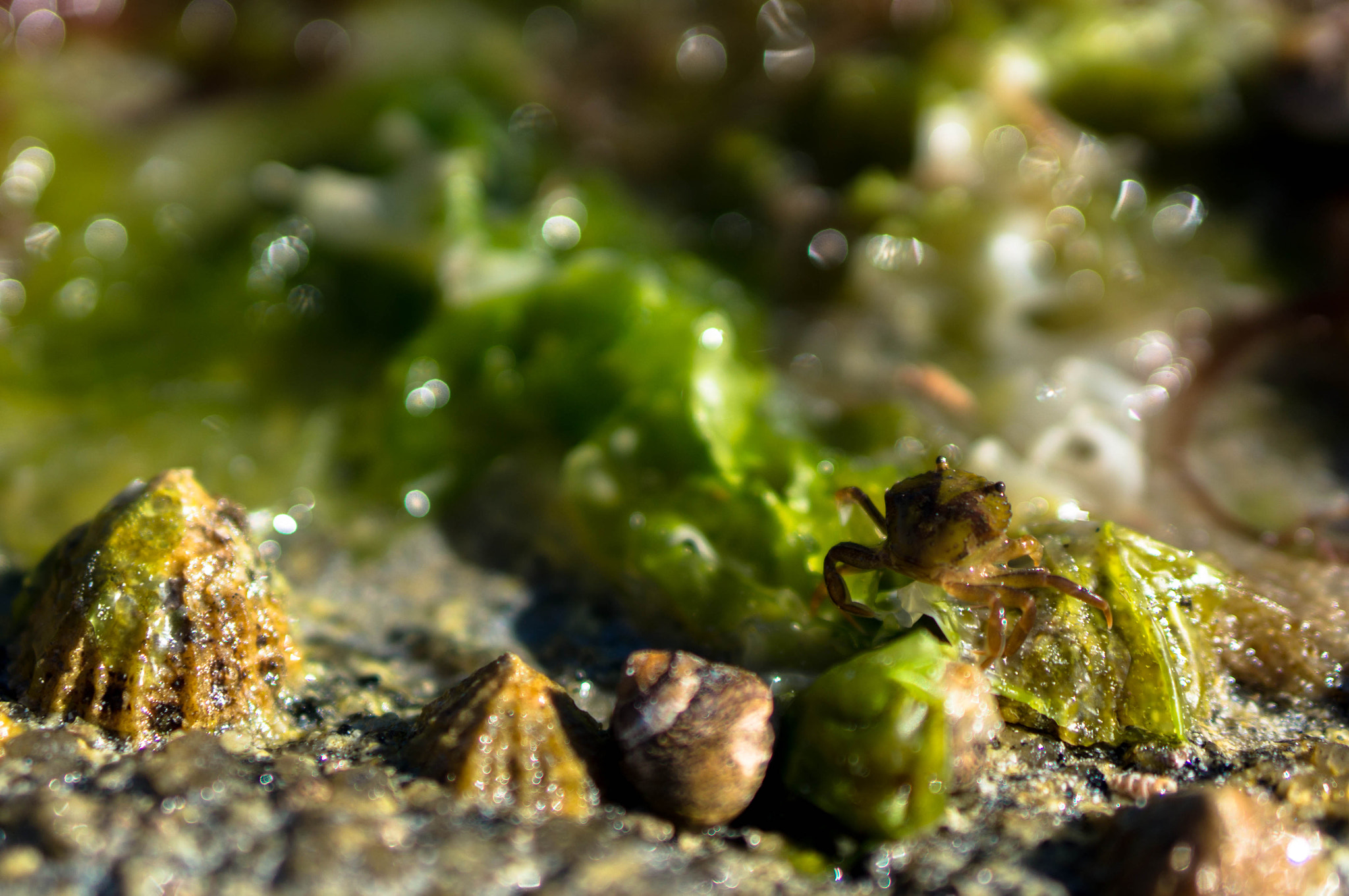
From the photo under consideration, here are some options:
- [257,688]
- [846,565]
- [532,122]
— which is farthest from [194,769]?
[532,122]

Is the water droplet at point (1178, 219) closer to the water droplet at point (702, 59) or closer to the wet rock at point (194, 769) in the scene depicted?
the water droplet at point (702, 59)

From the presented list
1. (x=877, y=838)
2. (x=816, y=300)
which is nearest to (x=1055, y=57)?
(x=816, y=300)

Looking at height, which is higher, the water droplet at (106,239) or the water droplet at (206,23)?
the water droplet at (206,23)

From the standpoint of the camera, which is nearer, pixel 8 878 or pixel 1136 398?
pixel 8 878

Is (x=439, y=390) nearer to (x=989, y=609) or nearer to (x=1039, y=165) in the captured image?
(x=989, y=609)

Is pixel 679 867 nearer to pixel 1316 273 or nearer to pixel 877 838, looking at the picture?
pixel 877 838

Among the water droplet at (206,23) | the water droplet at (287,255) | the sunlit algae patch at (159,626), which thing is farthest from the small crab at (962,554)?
the water droplet at (206,23)
